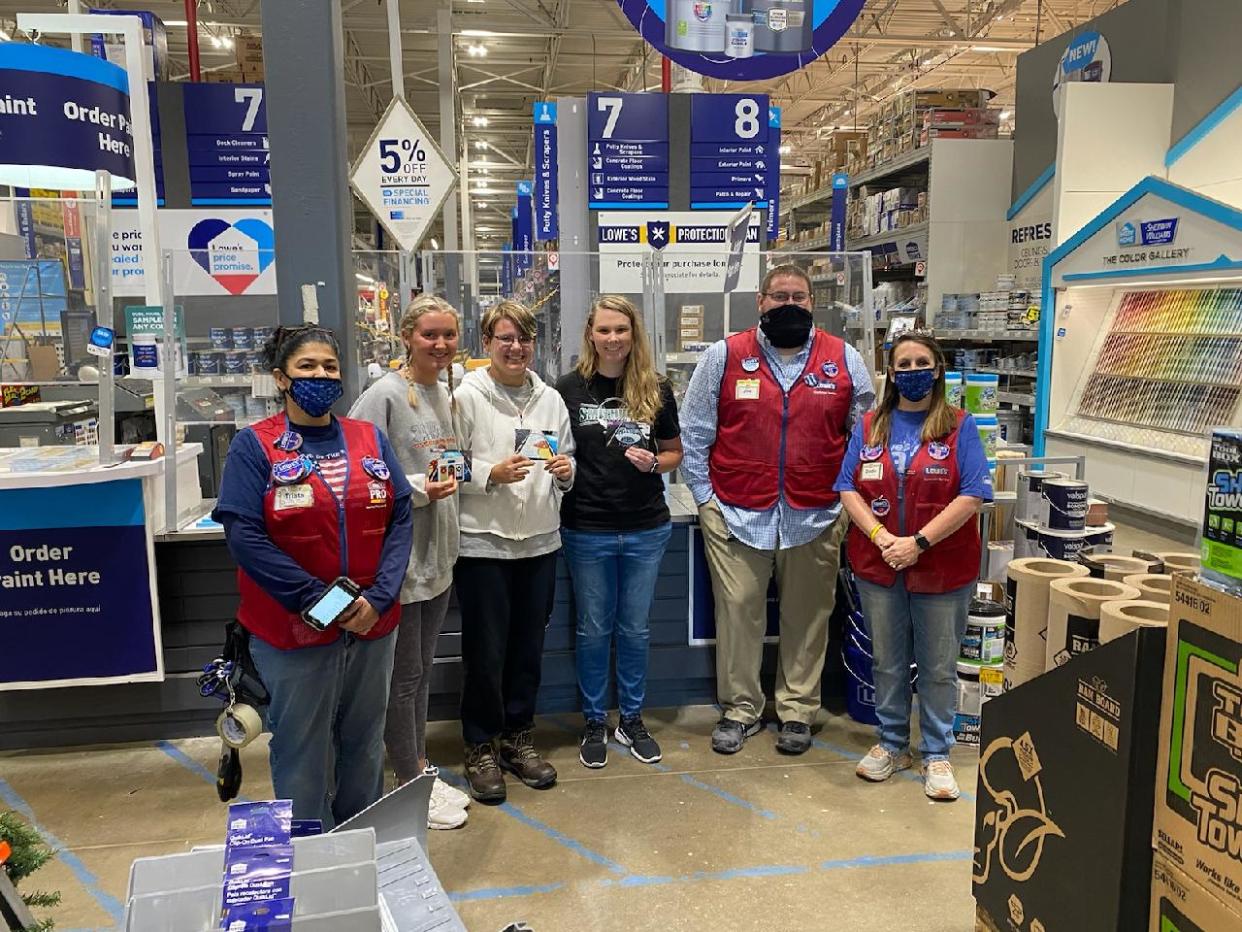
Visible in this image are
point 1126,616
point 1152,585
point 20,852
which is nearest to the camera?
point 1126,616

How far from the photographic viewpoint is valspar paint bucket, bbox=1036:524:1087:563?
319 centimetres

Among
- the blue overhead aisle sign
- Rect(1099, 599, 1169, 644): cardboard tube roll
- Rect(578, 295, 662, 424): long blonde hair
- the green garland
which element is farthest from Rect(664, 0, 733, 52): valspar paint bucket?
the blue overhead aisle sign

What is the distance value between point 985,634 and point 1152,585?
5.49ft

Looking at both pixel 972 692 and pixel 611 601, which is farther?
pixel 972 692

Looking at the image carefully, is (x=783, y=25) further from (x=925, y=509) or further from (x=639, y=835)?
(x=639, y=835)

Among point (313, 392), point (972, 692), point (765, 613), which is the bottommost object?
point (972, 692)

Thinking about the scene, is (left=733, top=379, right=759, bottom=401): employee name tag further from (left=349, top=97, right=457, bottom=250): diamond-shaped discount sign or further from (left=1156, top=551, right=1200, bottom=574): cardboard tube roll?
(left=349, top=97, right=457, bottom=250): diamond-shaped discount sign

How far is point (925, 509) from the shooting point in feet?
9.89

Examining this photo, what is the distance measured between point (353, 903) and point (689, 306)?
11.6 feet

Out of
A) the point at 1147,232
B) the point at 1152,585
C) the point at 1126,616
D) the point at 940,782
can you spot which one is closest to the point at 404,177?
the point at 940,782

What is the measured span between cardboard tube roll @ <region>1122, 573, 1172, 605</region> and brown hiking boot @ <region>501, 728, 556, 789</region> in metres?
2.07

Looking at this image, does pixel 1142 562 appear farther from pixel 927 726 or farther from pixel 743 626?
pixel 743 626

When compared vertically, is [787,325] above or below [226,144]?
below

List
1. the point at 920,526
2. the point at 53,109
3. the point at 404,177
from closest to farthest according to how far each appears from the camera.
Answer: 1. the point at 920,526
2. the point at 53,109
3. the point at 404,177
